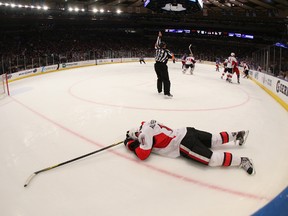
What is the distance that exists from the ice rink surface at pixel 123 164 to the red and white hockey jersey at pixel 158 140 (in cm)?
13

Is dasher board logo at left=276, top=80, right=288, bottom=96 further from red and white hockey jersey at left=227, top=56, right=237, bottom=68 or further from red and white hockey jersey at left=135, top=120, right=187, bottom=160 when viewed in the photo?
red and white hockey jersey at left=135, top=120, right=187, bottom=160

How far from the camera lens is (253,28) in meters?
25.1

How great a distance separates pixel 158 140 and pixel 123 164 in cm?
58

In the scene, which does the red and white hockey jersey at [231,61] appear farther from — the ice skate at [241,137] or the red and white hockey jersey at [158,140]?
the red and white hockey jersey at [158,140]

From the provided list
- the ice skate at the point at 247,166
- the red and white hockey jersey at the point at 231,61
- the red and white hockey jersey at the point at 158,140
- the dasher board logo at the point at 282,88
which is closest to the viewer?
the ice skate at the point at 247,166

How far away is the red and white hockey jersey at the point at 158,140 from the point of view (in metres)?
3.32

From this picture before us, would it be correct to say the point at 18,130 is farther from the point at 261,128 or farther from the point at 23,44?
the point at 23,44

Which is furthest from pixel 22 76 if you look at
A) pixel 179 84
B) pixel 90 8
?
pixel 90 8

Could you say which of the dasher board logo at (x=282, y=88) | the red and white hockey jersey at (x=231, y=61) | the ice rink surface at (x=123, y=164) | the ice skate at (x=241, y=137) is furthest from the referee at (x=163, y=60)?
the red and white hockey jersey at (x=231, y=61)

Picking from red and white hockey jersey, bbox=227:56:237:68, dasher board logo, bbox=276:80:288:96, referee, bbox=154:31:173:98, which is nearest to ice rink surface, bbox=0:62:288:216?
dasher board logo, bbox=276:80:288:96

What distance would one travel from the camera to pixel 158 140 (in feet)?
11.3

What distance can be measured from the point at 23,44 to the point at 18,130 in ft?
61.5

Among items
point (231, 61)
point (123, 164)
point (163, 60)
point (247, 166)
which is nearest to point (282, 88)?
point (163, 60)

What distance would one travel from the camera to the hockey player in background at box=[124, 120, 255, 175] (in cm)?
315
